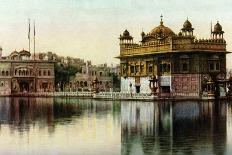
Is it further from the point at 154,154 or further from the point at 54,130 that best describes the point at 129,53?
the point at 154,154

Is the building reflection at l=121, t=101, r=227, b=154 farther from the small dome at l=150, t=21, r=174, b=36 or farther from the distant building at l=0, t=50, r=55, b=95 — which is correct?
the distant building at l=0, t=50, r=55, b=95

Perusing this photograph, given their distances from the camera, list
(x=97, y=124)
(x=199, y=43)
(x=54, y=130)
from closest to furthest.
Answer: (x=54, y=130) < (x=97, y=124) < (x=199, y=43)

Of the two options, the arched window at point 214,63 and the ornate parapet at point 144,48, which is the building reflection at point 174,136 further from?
the ornate parapet at point 144,48

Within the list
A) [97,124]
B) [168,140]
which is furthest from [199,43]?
[168,140]

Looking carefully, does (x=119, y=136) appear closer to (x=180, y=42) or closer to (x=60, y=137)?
(x=60, y=137)

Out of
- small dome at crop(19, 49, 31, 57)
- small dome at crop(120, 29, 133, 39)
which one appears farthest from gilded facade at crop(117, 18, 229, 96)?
small dome at crop(19, 49, 31, 57)

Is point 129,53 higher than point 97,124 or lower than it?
higher

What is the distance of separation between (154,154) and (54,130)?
5.78 m

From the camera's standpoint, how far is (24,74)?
6219 centimetres

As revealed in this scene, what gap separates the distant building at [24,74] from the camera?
61.5 m

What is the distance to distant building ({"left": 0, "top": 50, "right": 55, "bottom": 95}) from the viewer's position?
2422 inches

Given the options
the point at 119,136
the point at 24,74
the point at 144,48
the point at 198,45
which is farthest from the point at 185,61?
the point at 119,136

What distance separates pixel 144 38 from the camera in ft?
152

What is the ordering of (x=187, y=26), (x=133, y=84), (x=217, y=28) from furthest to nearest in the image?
(x=133, y=84), (x=217, y=28), (x=187, y=26)
